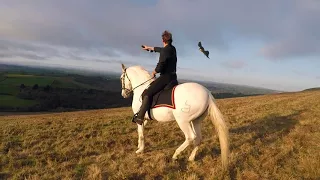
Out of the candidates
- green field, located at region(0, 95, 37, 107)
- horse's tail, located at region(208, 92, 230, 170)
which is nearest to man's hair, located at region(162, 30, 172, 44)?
horse's tail, located at region(208, 92, 230, 170)

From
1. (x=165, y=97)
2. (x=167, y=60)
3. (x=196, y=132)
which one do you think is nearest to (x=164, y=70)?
(x=167, y=60)

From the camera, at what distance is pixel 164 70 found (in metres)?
7.96

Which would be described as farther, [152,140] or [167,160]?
[152,140]

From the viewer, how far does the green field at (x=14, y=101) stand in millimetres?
68619

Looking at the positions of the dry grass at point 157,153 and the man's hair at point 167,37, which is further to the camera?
the man's hair at point 167,37

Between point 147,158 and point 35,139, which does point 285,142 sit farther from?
point 35,139

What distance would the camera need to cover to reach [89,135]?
12047 millimetres

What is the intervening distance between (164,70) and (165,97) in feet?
2.53

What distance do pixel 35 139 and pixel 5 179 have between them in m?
4.86

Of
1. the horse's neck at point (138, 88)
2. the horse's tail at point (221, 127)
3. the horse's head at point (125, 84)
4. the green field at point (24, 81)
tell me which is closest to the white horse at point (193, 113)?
the horse's tail at point (221, 127)

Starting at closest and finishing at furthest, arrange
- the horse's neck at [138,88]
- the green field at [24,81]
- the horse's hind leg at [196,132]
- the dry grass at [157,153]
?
the dry grass at [157,153]
the horse's hind leg at [196,132]
the horse's neck at [138,88]
the green field at [24,81]

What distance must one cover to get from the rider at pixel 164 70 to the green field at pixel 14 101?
226 feet

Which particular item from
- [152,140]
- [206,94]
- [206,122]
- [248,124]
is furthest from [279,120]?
[206,94]

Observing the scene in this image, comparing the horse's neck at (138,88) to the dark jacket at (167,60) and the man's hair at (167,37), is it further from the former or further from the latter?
the man's hair at (167,37)
